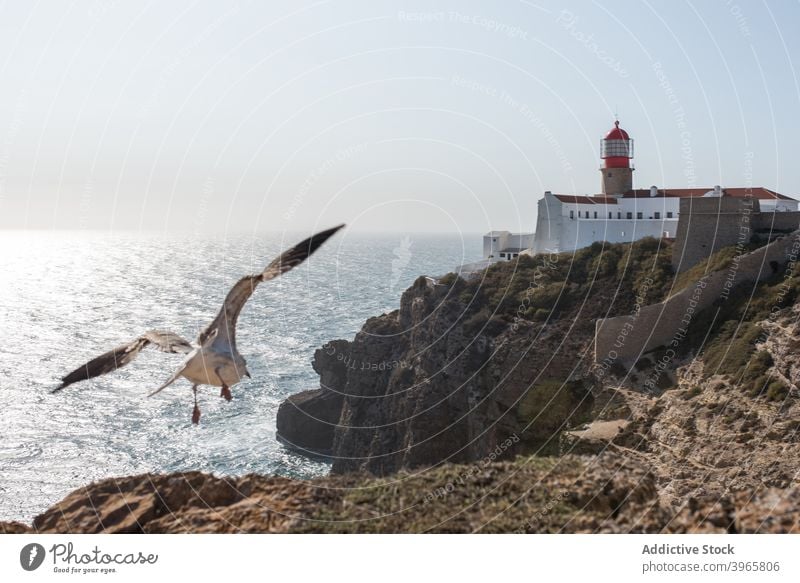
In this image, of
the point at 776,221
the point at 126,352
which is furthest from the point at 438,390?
the point at 126,352

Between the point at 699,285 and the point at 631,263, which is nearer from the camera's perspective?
A: the point at 699,285

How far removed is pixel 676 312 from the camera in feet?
154

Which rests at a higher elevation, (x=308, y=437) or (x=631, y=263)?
(x=631, y=263)

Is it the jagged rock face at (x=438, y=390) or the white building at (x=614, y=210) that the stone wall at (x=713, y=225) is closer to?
the white building at (x=614, y=210)

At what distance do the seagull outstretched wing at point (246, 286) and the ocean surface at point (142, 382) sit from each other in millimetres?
46319

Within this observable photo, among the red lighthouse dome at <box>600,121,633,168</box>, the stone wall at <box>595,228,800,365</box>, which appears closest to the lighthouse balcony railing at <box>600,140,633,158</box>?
the red lighthouse dome at <box>600,121,633,168</box>

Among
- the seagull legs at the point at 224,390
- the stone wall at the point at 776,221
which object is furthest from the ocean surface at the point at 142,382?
the seagull legs at the point at 224,390

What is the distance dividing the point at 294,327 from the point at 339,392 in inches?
1956

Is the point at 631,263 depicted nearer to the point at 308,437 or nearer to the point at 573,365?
the point at 573,365

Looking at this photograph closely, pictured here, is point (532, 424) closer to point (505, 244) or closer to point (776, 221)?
point (776, 221)

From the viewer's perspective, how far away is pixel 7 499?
54688mm

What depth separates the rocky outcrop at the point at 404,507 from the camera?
14.9 metres

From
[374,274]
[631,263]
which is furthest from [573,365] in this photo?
[374,274]

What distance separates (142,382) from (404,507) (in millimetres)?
79270
